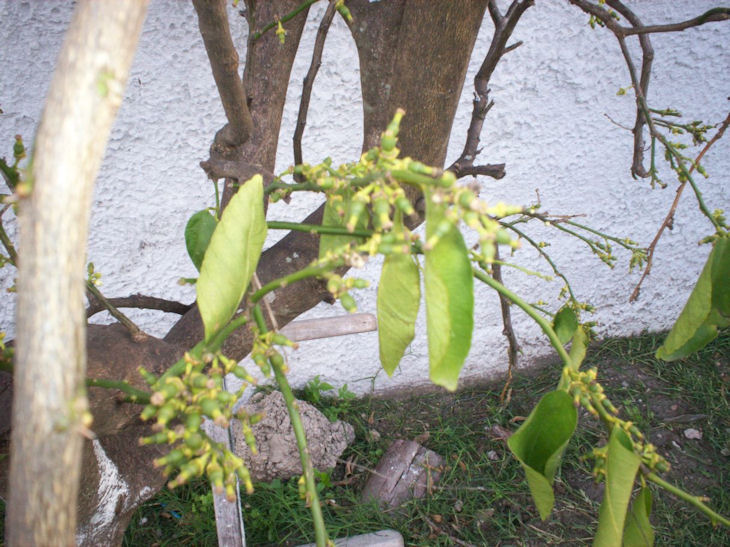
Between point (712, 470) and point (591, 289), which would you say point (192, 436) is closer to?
point (712, 470)

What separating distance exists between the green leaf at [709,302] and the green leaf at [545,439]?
0.55 ft

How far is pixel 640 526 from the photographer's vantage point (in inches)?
A: 20.2

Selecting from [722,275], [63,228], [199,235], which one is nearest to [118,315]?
[199,235]

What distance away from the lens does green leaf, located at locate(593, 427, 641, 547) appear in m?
0.42

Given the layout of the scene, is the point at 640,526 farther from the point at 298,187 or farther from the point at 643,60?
the point at 643,60

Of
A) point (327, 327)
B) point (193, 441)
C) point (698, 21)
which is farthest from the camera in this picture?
point (327, 327)

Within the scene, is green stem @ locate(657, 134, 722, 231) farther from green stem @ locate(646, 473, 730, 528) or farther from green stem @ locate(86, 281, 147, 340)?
green stem @ locate(86, 281, 147, 340)

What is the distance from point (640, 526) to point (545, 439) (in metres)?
0.14

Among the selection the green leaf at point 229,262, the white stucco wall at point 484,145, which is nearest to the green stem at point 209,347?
the green leaf at point 229,262

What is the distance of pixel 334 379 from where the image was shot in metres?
1.83

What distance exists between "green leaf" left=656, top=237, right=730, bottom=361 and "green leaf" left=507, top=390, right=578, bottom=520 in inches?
6.6

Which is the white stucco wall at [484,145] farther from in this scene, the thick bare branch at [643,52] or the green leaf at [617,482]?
the green leaf at [617,482]

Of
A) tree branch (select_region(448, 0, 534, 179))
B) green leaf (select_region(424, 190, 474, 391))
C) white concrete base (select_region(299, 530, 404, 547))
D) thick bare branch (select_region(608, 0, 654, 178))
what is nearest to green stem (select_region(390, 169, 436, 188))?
green leaf (select_region(424, 190, 474, 391))

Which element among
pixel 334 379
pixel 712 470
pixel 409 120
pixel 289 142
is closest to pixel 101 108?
pixel 409 120
